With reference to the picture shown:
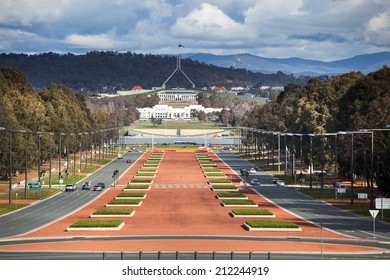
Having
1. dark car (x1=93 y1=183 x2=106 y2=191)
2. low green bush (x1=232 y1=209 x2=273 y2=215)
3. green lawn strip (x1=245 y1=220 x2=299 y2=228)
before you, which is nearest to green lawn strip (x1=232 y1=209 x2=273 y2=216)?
low green bush (x1=232 y1=209 x2=273 y2=215)

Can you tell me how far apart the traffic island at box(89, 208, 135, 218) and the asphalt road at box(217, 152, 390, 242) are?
1668 cm

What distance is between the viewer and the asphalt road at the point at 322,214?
8488 centimetres

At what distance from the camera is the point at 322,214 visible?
101250 millimetres

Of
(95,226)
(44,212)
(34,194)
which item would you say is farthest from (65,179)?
(95,226)

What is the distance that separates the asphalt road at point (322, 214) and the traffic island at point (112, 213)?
16.7m

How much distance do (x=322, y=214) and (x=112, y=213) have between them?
20856mm

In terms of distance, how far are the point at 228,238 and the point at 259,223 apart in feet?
32.1

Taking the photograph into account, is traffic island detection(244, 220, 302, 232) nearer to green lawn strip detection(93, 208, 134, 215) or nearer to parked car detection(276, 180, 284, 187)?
green lawn strip detection(93, 208, 134, 215)

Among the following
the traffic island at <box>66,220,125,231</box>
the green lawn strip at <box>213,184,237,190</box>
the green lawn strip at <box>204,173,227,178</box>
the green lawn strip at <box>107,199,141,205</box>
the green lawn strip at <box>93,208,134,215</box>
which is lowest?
the green lawn strip at <box>204,173,227,178</box>

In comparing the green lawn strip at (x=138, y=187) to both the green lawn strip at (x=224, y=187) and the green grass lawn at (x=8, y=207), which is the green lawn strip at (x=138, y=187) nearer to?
the green lawn strip at (x=224, y=187)

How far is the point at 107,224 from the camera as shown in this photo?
8706cm

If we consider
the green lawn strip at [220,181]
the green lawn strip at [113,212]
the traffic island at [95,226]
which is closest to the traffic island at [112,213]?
the green lawn strip at [113,212]

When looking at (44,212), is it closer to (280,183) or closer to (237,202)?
(237,202)

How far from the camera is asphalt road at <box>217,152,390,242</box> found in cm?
8488
